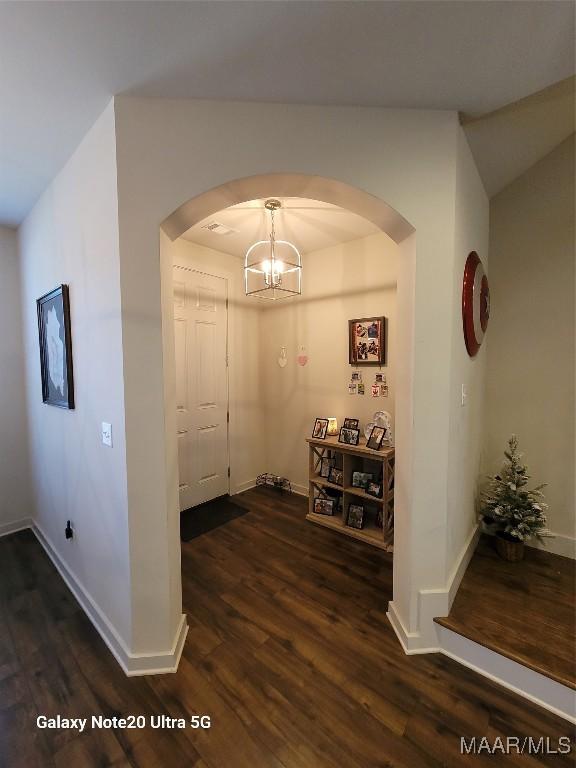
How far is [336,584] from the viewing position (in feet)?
6.63

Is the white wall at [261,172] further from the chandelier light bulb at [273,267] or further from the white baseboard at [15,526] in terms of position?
the white baseboard at [15,526]

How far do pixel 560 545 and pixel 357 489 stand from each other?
1405 mm

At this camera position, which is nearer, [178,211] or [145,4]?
[145,4]

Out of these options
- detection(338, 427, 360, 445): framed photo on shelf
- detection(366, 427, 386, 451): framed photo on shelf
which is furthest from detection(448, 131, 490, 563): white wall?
detection(338, 427, 360, 445): framed photo on shelf

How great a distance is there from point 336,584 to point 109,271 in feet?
7.56

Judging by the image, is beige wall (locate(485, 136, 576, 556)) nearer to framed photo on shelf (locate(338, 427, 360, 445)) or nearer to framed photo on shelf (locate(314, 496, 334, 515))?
framed photo on shelf (locate(338, 427, 360, 445))

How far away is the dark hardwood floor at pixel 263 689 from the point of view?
1143 mm

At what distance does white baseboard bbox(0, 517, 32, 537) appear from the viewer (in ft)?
8.77

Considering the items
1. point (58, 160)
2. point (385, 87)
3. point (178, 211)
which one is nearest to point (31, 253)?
point (58, 160)

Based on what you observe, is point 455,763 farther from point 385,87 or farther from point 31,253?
point 31,253

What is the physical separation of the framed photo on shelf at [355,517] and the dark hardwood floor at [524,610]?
2.84ft

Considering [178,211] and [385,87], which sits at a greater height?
[385,87]

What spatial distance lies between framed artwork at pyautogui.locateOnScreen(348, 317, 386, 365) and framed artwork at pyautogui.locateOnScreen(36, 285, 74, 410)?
2217 mm

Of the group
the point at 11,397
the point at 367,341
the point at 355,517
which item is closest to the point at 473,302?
the point at 367,341
